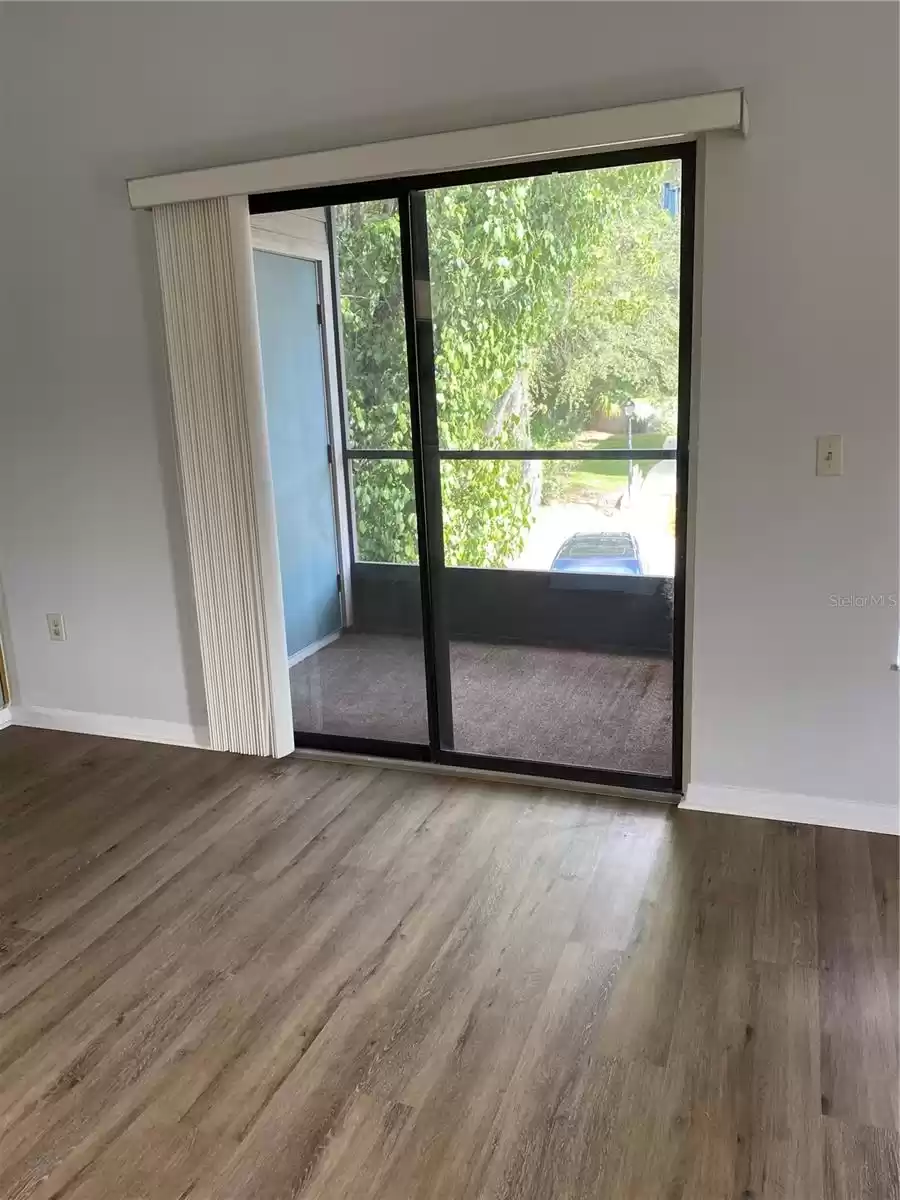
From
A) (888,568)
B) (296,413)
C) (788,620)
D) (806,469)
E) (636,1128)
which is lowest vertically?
(636,1128)

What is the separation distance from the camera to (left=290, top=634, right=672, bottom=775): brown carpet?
10.5ft

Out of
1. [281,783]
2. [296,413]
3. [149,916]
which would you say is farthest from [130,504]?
[149,916]

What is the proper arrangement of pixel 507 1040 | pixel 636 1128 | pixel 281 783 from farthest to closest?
pixel 281 783
pixel 507 1040
pixel 636 1128

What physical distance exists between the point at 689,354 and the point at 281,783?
199cm

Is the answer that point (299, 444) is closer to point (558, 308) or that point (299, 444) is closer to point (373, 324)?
point (373, 324)

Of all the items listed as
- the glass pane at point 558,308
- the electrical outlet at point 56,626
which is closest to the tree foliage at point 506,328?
the glass pane at point 558,308

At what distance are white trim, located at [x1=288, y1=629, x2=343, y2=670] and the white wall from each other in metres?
0.38

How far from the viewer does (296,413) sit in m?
3.31

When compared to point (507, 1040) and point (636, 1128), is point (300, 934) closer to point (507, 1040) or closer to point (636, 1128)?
point (507, 1040)

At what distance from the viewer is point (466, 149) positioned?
104 inches

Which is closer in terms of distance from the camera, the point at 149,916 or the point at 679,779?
the point at 149,916

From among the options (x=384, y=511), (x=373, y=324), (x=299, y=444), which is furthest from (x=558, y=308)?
(x=299, y=444)

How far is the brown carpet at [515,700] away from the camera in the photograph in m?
3.21

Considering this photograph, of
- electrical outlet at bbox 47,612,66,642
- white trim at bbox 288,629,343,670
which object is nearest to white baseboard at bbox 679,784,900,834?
white trim at bbox 288,629,343,670
